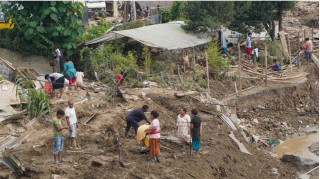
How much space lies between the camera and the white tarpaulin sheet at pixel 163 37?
18.3 m

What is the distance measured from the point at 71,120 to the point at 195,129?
2.77 meters

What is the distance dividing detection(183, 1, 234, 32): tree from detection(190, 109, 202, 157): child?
37.4 feet

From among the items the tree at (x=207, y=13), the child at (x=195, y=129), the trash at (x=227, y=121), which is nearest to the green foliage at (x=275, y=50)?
the tree at (x=207, y=13)

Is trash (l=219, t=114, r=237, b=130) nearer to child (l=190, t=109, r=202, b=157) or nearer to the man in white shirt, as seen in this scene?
child (l=190, t=109, r=202, b=157)

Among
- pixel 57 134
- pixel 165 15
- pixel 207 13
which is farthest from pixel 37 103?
pixel 165 15

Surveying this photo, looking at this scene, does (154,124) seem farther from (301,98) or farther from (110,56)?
(301,98)

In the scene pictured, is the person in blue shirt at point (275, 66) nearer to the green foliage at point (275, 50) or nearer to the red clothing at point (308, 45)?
the green foliage at point (275, 50)

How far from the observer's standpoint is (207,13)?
22531mm

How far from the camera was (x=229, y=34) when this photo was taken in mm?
24219

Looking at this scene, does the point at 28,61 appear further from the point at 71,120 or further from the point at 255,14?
the point at 255,14

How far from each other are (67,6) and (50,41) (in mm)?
1398

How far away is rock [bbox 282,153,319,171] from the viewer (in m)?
13.6

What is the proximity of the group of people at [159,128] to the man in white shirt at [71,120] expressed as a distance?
1298 millimetres

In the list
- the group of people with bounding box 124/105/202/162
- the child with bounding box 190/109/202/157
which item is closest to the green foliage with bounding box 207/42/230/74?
the group of people with bounding box 124/105/202/162
